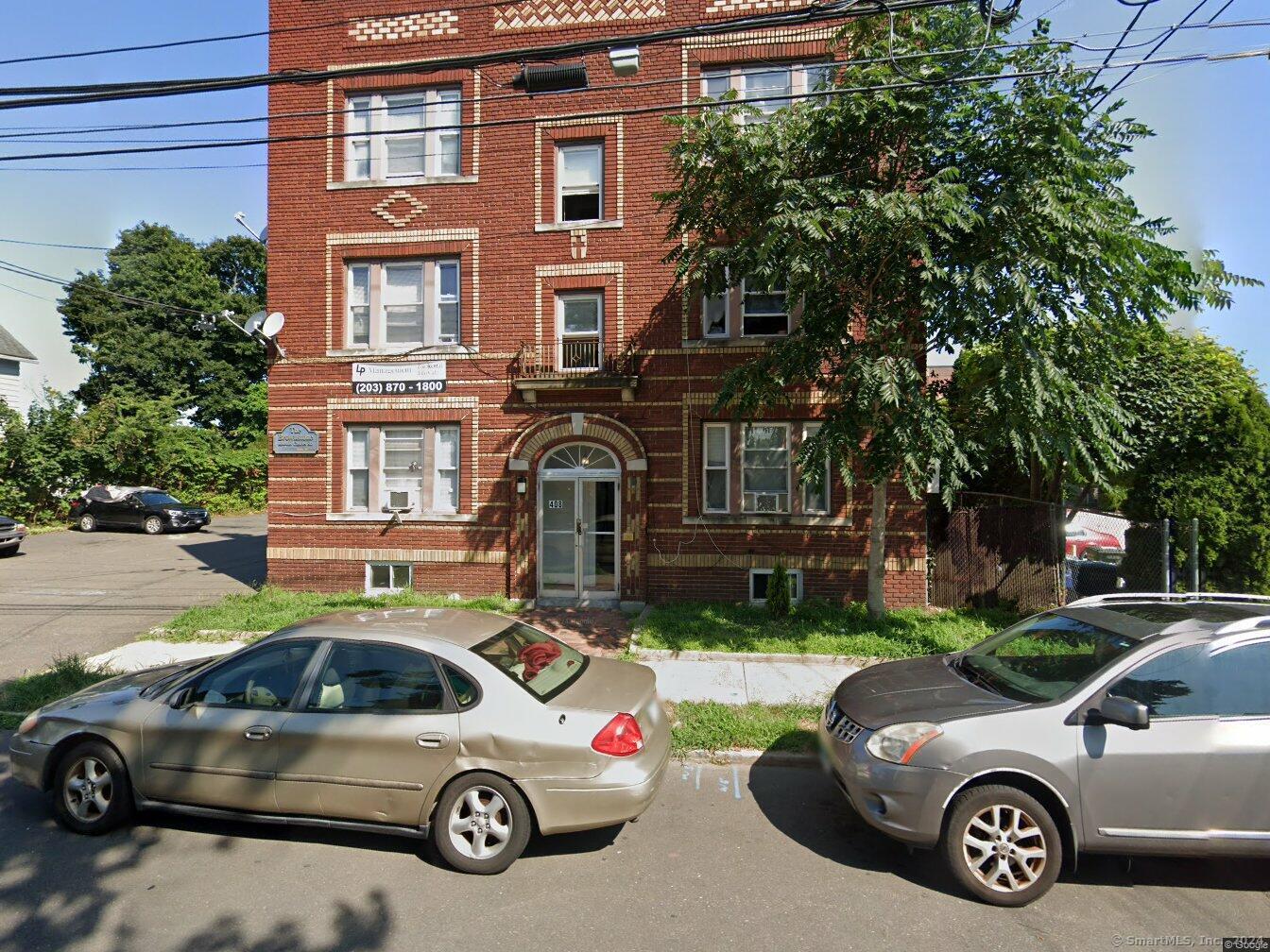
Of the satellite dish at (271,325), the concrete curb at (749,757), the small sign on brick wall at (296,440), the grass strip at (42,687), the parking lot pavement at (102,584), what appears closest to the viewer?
the concrete curb at (749,757)

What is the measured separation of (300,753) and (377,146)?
1107 cm

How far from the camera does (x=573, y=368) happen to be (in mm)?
11023

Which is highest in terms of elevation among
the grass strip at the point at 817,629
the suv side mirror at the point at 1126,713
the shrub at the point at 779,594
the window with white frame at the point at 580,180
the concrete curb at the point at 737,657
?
the window with white frame at the point at 580,180

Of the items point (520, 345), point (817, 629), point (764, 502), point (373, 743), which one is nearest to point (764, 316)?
point (764, 502)

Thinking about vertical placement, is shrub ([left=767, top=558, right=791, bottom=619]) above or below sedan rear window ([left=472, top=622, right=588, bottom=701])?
below

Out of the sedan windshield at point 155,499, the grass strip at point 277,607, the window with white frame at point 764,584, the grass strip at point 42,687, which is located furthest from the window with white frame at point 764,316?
the sedan windshield at point 155,499

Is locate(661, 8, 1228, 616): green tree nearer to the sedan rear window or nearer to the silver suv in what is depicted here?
the silver suv

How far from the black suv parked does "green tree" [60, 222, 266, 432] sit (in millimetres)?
13522

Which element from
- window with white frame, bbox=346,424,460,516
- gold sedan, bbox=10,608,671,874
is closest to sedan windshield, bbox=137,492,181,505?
window with white frame, bbox=346,424,460,516

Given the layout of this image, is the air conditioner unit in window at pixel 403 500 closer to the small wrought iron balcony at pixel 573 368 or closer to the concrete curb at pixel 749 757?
the small wrought iron balcony at pixel 573 368

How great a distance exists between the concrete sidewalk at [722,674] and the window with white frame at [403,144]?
27.3 feet

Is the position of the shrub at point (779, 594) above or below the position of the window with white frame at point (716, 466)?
below

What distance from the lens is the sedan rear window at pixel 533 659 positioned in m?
4.09

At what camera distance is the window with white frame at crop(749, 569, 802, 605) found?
10.5 meters
